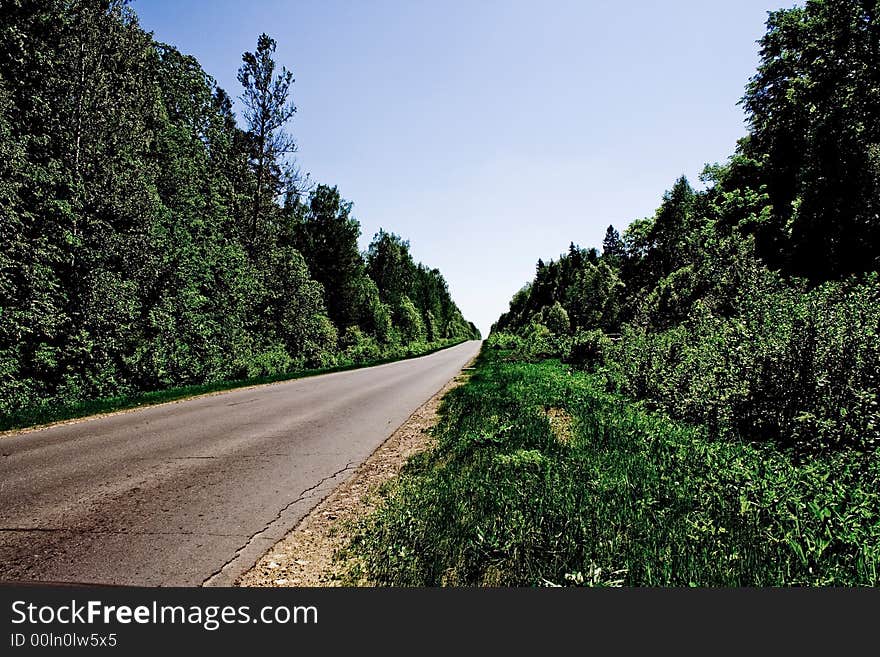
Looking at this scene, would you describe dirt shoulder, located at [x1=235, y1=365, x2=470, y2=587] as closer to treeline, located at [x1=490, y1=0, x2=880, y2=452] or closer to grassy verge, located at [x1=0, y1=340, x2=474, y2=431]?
treeline, located at [x1=490, y1=0, x2=880, y2=452]

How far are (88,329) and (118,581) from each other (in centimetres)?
1332

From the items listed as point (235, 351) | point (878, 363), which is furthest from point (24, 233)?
point (878, 363)

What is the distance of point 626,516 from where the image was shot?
13.7ft

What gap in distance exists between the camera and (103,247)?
1455cm

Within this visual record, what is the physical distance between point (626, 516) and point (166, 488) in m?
5.27

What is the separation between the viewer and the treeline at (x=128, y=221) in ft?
40.3

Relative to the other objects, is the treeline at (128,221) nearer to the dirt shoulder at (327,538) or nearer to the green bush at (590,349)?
the dirt shoulder at (327,538)

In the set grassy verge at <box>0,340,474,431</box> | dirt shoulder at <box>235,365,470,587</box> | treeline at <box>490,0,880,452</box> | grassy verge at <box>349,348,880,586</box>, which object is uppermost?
treeline at <box>490,0,880,452</box>

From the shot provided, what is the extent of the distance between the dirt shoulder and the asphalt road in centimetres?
15

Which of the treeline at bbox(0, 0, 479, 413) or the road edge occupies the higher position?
the treeline at bbox(0, 0, 479, 413)

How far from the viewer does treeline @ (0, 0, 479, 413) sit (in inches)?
484

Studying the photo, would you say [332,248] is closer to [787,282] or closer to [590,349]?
[590,349]

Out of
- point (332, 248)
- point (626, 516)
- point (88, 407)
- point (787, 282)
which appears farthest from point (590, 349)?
point (332, 248)

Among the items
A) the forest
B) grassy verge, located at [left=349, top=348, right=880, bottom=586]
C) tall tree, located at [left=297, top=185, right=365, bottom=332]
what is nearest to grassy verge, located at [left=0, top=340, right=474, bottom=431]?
the forest
